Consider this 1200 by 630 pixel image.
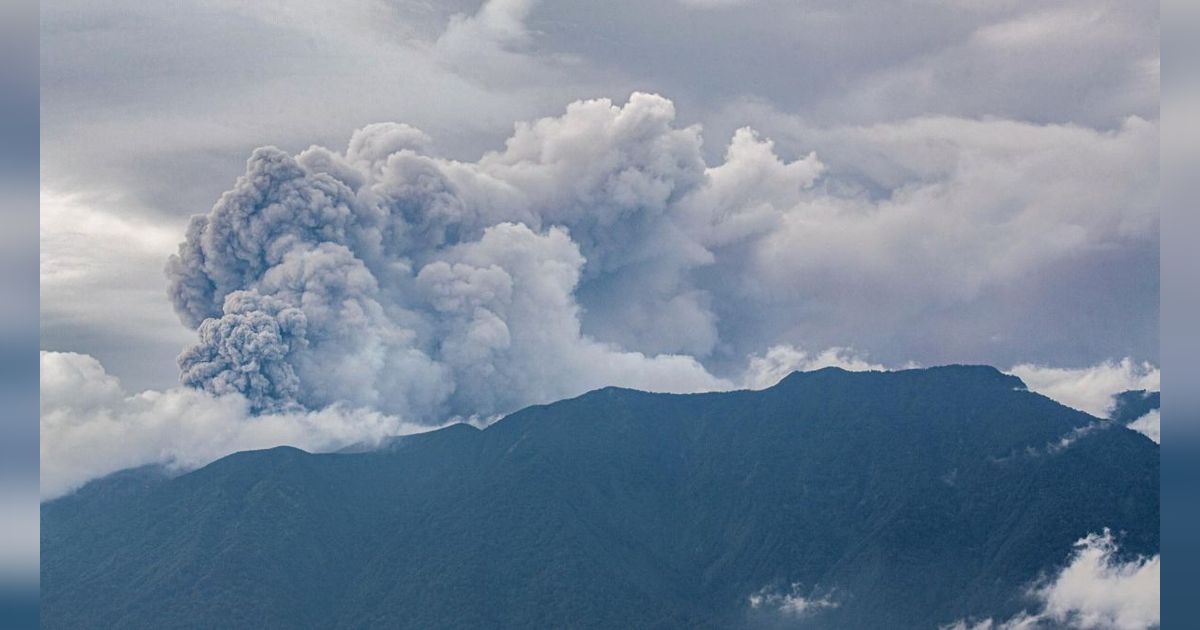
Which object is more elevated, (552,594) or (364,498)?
(364,498)

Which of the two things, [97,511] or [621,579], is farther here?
[97,511]

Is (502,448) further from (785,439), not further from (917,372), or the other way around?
(917,372)

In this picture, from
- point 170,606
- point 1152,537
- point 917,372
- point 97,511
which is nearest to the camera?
point 170,606

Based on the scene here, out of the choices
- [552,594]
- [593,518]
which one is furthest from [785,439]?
[552,594]

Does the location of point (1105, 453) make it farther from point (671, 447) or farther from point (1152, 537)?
point (671, 447)

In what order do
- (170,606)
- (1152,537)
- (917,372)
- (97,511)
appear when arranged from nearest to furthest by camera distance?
(170,606) → (1152,537) → (97,511) → (917,372)

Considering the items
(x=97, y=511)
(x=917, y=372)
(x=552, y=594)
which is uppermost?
(x=917, y=372)
